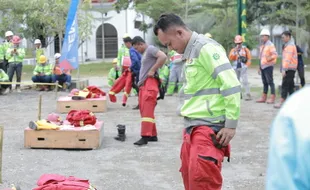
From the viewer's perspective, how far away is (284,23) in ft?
116

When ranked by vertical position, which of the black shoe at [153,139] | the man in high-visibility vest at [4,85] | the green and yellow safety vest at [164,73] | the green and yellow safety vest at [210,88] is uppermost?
the green and yellow safety vest at [210,88]

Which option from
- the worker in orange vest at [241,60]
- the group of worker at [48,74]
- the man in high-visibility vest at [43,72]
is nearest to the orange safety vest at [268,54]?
the worker in orange vest at [241,60]

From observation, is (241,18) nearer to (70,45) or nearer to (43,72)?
(70,45)

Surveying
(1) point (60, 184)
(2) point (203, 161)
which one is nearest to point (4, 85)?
(1) point (60, 184)

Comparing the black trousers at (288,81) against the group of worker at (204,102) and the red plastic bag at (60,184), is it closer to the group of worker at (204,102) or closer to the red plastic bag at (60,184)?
the group of worker at (204,102)

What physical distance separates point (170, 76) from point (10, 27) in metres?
18.2

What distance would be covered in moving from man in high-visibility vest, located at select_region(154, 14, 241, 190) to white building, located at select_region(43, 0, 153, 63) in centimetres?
3872

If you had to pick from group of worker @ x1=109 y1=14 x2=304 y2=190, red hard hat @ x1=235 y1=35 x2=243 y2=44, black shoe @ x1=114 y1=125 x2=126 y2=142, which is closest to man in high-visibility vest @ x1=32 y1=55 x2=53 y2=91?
red hard hat @ x1=235 y1=35 x2=243 y2=44

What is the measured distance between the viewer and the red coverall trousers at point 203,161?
3895 millimetres

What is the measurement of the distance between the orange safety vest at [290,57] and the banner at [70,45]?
6034mm

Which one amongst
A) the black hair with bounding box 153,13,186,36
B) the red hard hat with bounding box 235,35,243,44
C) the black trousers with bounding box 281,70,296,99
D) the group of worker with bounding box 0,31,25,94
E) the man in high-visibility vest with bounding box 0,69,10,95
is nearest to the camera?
the black hair with bounding box 153,13,186,36

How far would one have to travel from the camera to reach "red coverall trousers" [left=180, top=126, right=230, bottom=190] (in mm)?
3895

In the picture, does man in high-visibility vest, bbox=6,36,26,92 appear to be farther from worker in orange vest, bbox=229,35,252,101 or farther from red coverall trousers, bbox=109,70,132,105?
worker in orange vest, bbox=229,35,252,101

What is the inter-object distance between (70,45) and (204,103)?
11895mm
